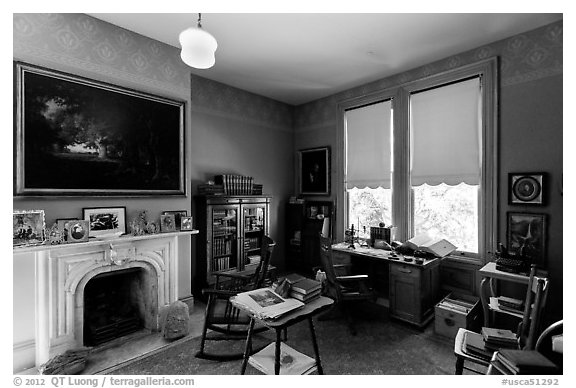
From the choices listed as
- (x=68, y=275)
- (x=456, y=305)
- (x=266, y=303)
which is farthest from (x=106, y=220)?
A: (x=456, y=305)

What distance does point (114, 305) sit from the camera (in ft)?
10.9

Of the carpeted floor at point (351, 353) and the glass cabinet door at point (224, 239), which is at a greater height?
the glass cabinet door at point (224, 239)

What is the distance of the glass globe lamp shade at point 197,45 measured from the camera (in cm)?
196

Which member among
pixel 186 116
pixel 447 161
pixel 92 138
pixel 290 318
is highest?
pixel 186 116

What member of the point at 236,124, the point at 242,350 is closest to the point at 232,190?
the point at 236,124

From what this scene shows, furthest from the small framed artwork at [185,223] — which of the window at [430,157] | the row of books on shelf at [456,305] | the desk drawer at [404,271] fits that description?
the row of books on shelf at [456,305]

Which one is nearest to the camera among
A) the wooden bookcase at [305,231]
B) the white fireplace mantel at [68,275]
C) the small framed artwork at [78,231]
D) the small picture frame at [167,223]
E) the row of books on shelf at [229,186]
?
the white fireplace mantel at [68,275]

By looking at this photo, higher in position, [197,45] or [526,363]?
[197,45]

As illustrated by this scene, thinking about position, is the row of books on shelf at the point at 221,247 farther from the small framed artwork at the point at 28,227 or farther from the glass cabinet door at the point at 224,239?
the small framed artwork at the point at 28,227

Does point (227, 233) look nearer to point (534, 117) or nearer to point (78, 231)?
point (78, 231)

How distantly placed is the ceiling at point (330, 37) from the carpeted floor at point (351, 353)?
11.3 feet

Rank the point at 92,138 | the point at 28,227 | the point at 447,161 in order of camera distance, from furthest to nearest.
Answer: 1. the point at 447,161
2. the point at 92,138
3. the point at 28,227

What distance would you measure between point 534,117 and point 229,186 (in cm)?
406

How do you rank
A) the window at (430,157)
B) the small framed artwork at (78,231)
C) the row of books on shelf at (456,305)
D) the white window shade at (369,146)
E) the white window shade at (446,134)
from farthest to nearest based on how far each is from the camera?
the white window shade at (369,146)
the white window shade at (446,134)
the window at (430,157)
the row of books on shelf at (456,305)
the small framed artwork at (78,231)
